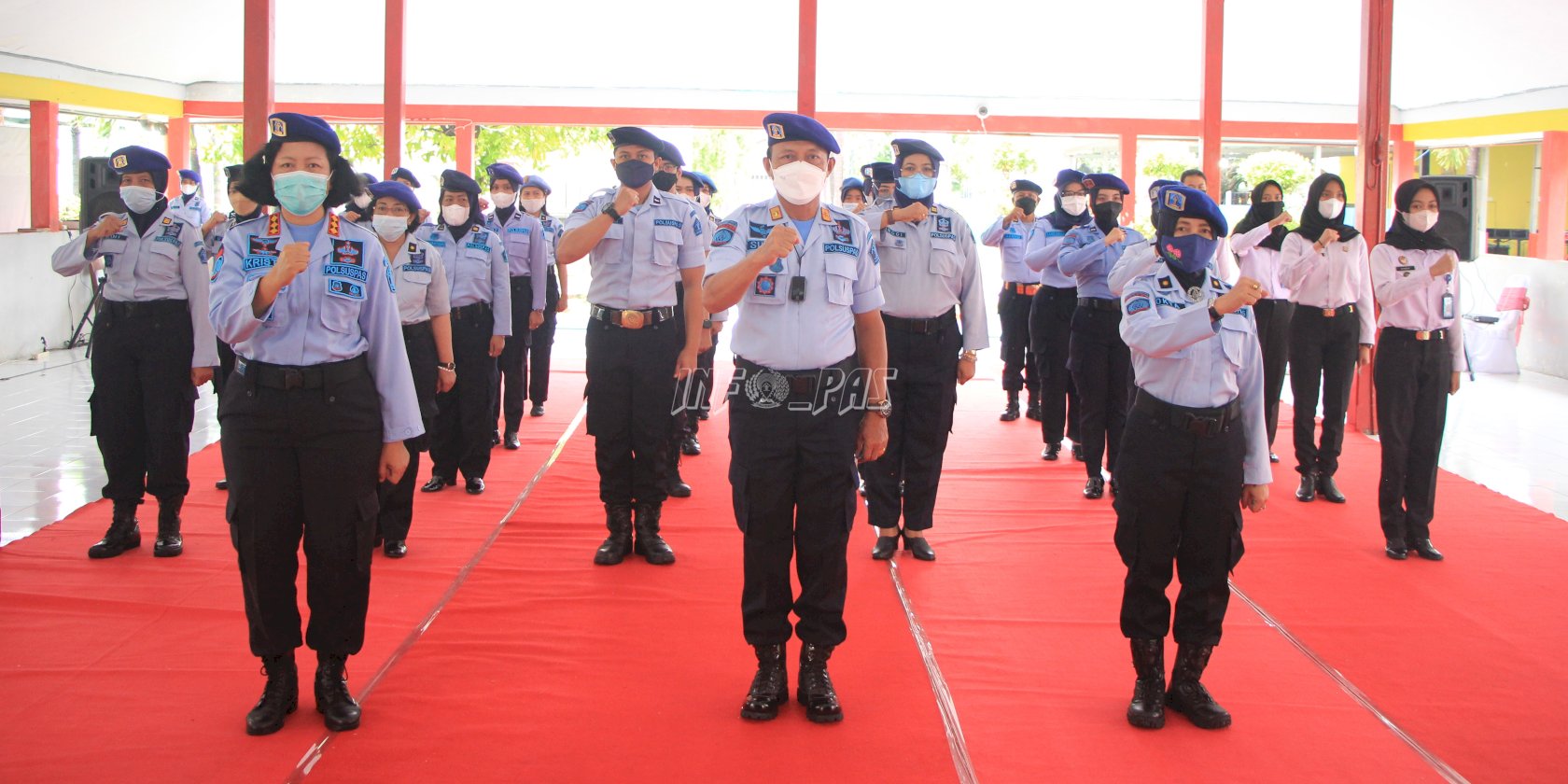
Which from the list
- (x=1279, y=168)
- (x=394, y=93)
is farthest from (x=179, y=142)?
(x=1279, y=168)

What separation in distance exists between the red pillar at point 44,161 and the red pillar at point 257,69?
942 cm

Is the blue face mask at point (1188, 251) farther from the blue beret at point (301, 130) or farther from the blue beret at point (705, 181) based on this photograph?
the blue beret at point (705, 181)

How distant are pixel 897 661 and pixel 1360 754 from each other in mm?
1395

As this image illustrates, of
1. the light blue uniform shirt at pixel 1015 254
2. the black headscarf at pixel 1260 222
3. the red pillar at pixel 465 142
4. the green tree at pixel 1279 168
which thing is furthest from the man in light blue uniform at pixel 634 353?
the green tree at pixel 1279 168

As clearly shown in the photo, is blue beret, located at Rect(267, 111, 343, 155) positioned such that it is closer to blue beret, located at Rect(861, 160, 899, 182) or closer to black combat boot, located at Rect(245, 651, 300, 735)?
black combat boot, located at Rect(245, 651, 300, 735)

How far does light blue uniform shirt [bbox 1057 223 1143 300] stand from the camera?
6.34 m

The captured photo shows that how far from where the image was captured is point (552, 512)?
238 inches

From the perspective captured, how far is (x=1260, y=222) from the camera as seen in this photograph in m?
7.07

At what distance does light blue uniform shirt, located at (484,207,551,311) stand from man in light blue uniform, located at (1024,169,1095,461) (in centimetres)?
308

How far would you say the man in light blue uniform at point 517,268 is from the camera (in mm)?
7672

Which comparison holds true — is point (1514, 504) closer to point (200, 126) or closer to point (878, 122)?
point (878, 122)

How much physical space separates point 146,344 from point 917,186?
326 centimetres

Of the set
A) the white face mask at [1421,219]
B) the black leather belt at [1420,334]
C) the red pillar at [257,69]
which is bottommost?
the black leather belt at [1420,334]

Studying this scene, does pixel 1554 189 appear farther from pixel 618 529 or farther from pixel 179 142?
pixel 179 142
